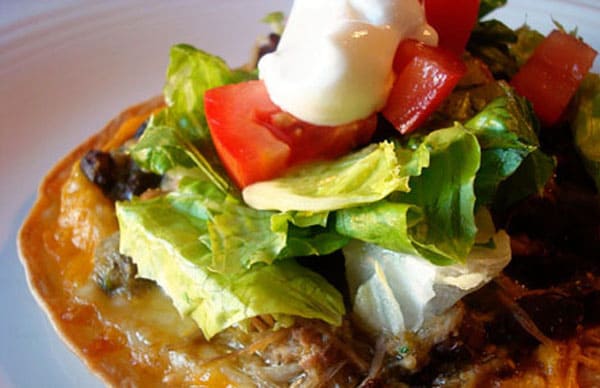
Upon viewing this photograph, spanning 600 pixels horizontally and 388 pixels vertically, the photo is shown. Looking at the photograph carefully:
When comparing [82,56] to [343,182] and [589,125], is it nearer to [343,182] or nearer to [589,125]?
[343,182]

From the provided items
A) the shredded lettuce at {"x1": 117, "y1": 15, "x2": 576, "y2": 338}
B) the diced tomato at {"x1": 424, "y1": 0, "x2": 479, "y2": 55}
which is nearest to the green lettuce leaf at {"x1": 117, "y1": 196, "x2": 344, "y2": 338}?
the shredded lettuce at {"x1": 117, "y1": 15, "x2": 576, "y2": 338}

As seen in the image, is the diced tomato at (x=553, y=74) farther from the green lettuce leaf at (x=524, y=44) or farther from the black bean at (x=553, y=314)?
the black bean at (x=553, y=314)

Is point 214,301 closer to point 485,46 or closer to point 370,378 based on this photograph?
point 370,378

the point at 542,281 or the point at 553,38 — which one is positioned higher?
the point at 553,38

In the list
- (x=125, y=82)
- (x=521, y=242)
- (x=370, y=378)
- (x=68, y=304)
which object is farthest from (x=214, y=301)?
(x=125, y=82)

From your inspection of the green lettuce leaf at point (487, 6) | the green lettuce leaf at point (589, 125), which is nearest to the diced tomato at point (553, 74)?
the green lettuce leaf at point (589, 125)

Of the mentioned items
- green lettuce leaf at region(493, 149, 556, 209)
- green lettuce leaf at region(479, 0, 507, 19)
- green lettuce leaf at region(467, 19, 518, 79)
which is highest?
green lettuce leaf at region(479, 0, 507, 19)

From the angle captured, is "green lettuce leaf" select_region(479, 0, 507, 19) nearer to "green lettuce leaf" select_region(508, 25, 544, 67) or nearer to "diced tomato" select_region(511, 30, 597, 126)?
"green lettuce leaf" select_region(508, 25, 544, 67)
